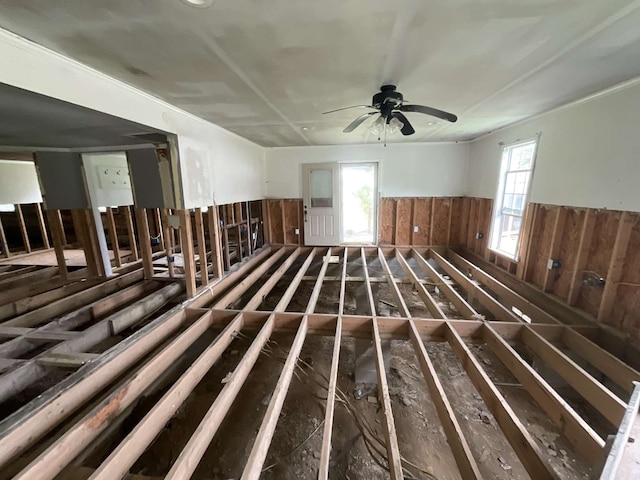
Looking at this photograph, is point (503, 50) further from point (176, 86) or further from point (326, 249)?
point (326, 249)

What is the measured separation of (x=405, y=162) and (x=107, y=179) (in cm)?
554

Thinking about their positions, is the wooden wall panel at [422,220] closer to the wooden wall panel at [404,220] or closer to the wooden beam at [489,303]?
the wooden wall panel at [404,220]

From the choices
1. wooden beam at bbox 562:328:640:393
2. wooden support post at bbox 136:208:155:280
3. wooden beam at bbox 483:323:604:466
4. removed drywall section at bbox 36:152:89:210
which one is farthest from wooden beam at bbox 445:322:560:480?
removed drywall section at bbox 36:152:89:210

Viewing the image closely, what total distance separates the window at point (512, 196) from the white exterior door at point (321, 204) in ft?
9.68

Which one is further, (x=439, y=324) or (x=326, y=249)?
(x=326, y=249)

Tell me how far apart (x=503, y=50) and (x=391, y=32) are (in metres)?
0.87

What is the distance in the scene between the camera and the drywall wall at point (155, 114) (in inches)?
61.7

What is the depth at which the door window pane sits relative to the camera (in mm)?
5703

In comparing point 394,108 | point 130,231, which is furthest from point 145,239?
point 394,108

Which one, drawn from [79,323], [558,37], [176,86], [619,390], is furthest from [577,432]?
[79,323]

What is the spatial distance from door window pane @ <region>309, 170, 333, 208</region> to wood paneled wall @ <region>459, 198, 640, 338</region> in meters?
3.53

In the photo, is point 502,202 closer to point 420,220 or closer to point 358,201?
point 420,220

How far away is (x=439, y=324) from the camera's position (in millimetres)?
2420

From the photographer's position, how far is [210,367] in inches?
89.7
